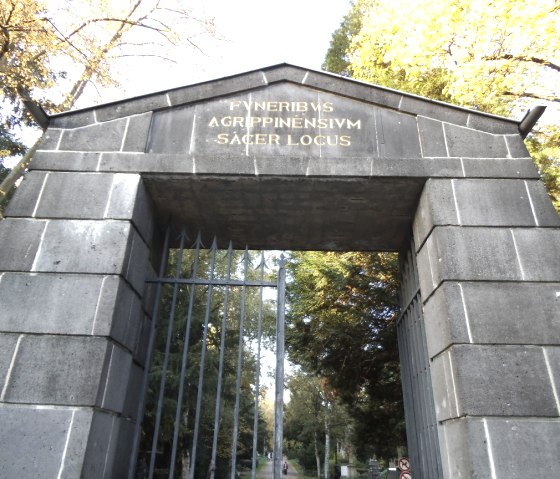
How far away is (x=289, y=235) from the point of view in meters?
5.52

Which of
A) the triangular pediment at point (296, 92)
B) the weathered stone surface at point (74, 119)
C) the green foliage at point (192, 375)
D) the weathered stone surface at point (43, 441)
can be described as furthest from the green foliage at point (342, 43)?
the weathered stone surface at point (43, 441)

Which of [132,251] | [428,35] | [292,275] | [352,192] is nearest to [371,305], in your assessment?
[292,275]

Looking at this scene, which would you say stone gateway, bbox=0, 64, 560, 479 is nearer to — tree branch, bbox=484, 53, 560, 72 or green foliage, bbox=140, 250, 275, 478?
green foliage, bbox=140, 250, 275, 478

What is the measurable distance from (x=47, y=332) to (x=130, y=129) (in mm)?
2252

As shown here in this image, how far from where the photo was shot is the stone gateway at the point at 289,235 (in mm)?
3275

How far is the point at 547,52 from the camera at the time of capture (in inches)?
324

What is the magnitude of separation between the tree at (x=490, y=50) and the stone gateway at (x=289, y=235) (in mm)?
4337

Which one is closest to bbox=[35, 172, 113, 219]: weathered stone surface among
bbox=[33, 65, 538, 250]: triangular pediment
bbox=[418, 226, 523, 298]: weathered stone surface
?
bbox=[33, 65, 538, 250]: triangular pediment

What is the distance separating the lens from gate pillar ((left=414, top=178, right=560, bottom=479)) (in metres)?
3.15

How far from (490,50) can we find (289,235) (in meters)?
6.61

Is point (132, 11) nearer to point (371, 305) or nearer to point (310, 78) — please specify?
point (310, 78)

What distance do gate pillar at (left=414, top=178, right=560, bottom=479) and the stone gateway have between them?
0.05 ft

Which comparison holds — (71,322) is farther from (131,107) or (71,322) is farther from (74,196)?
(131,107)

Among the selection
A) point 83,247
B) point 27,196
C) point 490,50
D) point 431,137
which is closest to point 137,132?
point 27,196
